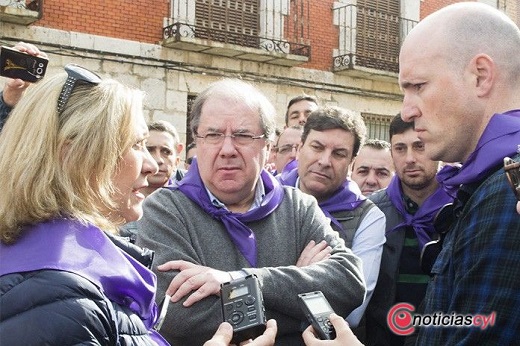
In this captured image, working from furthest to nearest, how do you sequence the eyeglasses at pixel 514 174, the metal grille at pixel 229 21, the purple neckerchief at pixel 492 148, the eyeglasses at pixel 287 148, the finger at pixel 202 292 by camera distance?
the metal grille at pixel 229 21 → the eyeglasses at pixel 287 148 → the finger at pixel 202 292 → the purple neckerchief at pixel 492 148 → the eyeglasses at pixel 514 174

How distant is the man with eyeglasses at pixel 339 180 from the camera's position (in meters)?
3.62

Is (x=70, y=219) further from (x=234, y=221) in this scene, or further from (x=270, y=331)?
(x=234, y=221)

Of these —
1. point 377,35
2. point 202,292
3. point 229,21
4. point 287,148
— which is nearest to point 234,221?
point 202,292

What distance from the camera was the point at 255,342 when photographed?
2.18m

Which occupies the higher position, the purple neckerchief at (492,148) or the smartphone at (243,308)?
the purple neckerchief at (492,148)

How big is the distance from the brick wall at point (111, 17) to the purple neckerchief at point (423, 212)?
8.53 meters

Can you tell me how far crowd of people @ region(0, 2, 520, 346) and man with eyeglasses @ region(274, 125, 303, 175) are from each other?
2634 millimetres

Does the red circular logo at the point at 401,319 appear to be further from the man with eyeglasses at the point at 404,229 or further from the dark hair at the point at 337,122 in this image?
the dark hair at the point at 337,122

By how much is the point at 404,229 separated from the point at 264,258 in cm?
119

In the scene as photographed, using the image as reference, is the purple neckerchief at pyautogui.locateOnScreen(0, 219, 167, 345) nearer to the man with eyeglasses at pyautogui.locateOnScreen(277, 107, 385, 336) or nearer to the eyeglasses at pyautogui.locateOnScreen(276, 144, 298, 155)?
the man with eyeglasses at pyautogui.locateOnScreen(277, 107, 385, 336)

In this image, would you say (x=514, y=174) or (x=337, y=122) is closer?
(x=514, y=174)

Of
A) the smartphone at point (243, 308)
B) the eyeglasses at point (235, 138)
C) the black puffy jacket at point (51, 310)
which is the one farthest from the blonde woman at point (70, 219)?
the eyeglasses at point (235, 138)

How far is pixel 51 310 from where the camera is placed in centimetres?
167

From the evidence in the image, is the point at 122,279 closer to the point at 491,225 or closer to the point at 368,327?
the point at 491,225
